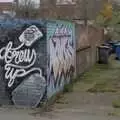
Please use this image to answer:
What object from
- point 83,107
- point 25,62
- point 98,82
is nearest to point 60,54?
point 25,62

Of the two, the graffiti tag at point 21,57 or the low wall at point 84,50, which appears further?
the low wall at point 84,50

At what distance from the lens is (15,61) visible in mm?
11500

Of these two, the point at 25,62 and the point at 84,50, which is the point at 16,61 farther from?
the point at 84,50

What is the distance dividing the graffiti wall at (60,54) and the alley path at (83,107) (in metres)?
0.45

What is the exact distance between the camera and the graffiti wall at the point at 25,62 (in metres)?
11.4

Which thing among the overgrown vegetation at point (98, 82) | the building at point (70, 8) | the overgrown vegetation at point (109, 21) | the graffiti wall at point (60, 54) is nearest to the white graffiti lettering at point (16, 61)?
the graffiti wall at point (60, 54)

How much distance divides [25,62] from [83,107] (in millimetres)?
1844

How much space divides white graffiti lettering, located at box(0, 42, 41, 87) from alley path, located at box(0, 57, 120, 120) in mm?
901

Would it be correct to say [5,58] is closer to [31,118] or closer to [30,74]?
[30,74]

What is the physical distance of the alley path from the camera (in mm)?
10328

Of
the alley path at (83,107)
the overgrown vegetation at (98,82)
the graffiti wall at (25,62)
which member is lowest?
the alley path at (83,107)

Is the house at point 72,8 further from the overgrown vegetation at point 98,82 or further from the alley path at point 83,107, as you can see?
the alley path at point 83,107

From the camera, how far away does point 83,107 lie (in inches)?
451

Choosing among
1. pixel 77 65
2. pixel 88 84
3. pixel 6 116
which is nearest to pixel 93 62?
pixel 77 65
